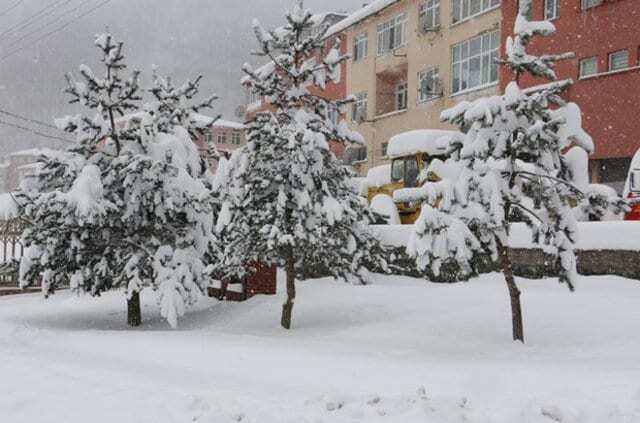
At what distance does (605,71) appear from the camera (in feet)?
72.4

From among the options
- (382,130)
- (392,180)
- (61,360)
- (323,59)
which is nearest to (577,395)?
(61,360)

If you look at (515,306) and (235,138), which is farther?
(235,138)

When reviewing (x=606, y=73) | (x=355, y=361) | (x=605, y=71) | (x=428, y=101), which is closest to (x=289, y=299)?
A: (x=355, y=361)

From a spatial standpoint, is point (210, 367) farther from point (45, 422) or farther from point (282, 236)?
point (282, 236)

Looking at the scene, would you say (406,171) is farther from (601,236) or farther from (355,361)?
(355,361)

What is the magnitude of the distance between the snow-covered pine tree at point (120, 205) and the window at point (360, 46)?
86.7 ft

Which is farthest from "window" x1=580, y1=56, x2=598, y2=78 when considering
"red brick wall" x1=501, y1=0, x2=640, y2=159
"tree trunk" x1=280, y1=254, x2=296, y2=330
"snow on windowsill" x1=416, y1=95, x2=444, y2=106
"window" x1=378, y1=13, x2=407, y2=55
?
"tree trunk" x1=280, y1=254, x2=296, y2=330

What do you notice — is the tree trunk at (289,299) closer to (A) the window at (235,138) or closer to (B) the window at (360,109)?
(B) the window at (360,109)

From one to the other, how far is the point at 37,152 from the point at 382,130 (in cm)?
2479

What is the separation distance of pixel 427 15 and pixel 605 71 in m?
11.7

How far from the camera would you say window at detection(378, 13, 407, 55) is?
34062mm

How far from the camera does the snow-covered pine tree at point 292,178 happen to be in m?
10.6

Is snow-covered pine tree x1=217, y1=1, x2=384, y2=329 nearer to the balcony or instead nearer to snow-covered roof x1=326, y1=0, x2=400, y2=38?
snow-covered roof x1=326, y1=0, x2=400, y2=38

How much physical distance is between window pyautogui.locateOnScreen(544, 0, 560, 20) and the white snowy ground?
49.3ft
